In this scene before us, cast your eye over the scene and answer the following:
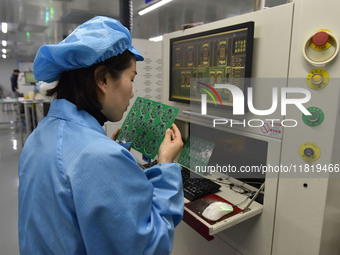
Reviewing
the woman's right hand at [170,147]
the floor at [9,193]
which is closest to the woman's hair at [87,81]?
the woman's right hand at [170,147]

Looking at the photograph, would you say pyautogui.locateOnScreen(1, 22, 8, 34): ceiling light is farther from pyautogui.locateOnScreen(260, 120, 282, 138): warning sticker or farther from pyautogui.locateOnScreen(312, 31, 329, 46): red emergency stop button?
pyautogui.locateOnScreen(312, 31, 329, 46): red emergency stop button

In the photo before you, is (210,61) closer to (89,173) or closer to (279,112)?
(279,112)

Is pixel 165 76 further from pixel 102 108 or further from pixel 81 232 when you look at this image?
pixel 81 232

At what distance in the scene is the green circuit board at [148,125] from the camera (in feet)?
3.62

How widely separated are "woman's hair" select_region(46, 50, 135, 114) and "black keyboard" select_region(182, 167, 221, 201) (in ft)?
2.12

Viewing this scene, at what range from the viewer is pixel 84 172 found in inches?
23.3

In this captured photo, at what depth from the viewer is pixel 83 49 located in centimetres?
67

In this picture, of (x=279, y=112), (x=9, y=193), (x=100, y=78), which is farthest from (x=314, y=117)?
(x=9, y=193)

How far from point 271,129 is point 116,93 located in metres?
0.65

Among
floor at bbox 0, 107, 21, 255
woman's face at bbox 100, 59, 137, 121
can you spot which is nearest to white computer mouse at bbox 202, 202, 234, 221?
woman's face at bbox 100, 59, 137, 121

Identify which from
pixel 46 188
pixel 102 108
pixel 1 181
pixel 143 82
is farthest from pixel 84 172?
pixel 1 181

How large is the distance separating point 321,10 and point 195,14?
5075 mm

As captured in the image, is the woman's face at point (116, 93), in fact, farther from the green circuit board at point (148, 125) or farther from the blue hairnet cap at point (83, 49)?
the green circuit board at point (148, 125)

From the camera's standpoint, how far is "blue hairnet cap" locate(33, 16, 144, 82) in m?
0.67
